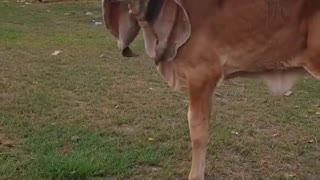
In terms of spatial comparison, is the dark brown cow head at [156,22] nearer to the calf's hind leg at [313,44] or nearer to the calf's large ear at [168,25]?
the calf's large ear at [168,25]

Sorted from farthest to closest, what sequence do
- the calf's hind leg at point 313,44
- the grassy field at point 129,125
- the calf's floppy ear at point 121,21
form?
the grassy field at point 129,125
the calf's floppy ear at point 121,21
the calf's hind leg at point 313,44

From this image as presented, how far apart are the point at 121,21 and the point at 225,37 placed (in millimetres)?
665

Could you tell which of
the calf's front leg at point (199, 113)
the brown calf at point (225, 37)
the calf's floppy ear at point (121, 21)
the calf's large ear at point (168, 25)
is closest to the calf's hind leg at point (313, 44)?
the brown calf at point (225, 37)

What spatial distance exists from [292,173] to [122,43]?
156 cm

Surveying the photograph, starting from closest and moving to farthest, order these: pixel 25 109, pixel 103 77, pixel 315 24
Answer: pixel 315 24, pixel 25 109, pixel 103 77

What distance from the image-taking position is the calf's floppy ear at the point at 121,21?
410cm

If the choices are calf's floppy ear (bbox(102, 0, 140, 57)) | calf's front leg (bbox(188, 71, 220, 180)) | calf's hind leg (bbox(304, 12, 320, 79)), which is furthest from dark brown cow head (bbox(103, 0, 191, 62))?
calf's hind leg (bbox(304, 12, 320, 79))

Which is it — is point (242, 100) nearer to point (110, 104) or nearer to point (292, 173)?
point (110, 104)

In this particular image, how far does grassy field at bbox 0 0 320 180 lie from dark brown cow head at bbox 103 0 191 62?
40.8 inches

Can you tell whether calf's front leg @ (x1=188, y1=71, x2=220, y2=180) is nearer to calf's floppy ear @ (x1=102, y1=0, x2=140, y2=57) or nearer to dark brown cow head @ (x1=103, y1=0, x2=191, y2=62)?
dark brown cow head @ (x1=103, y1=0, x2=191, y2=62)

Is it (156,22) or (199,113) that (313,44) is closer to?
(199,113)

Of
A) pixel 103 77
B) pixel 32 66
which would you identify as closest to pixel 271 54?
pixel 103 77

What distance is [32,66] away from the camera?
7.90 m

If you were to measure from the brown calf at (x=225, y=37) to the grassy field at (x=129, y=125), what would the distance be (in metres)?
0.96
